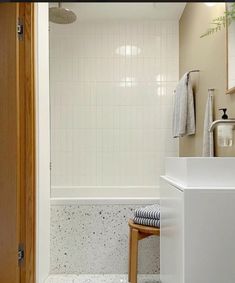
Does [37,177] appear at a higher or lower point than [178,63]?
lower

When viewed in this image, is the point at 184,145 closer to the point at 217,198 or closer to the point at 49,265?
the point at 49,265

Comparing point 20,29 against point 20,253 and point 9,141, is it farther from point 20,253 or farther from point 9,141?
point 20,253

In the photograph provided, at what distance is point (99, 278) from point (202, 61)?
71.5 inches

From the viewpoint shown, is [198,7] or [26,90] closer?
[26,90]

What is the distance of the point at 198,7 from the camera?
8.70 ft

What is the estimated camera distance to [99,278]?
231 cm

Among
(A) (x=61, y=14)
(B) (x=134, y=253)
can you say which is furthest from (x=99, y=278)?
(A) (x=61, y=14)

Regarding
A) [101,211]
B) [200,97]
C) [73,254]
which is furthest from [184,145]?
[73,254]

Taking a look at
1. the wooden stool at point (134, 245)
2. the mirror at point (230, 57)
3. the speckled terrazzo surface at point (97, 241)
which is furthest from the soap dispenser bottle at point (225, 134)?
the speckled terrazzo surface at point (97, 241)

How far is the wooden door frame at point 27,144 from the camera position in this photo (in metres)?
1.73

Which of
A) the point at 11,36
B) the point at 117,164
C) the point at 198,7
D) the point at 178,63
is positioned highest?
the point at 198,7

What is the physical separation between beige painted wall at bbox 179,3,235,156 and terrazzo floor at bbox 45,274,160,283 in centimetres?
104

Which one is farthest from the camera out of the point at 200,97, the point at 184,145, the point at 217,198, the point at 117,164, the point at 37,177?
the point at 117,164

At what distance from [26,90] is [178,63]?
2206mm
